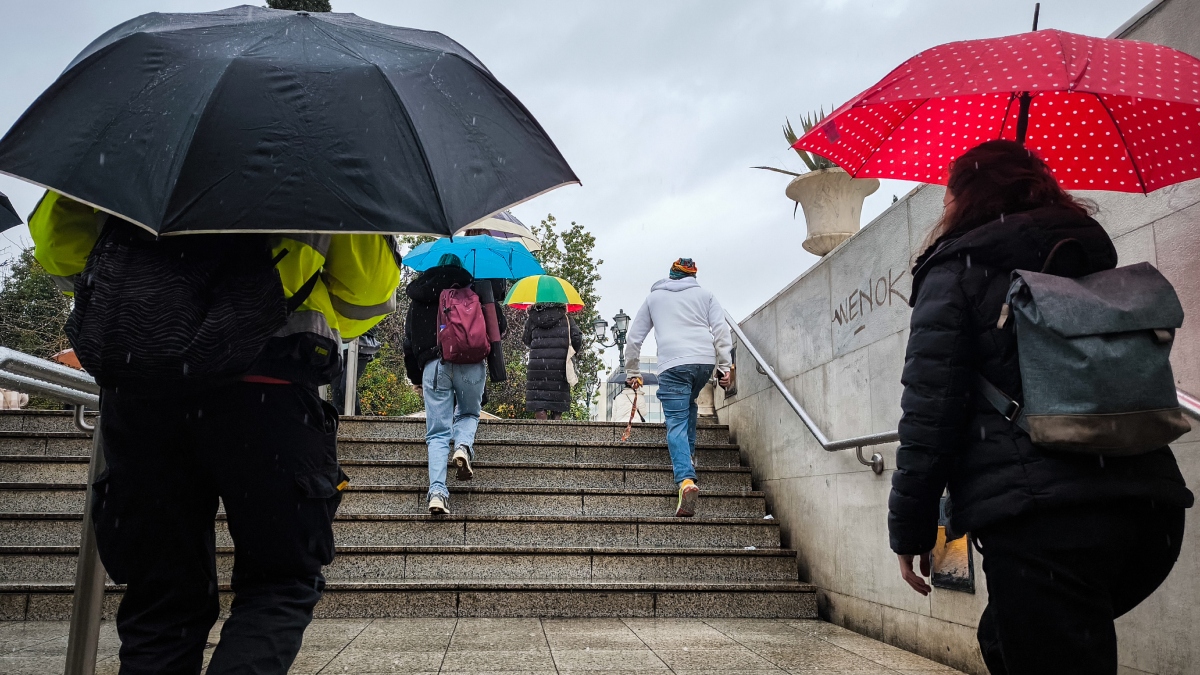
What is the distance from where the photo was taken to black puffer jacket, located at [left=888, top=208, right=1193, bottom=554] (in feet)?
5.92

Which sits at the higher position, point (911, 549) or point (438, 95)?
point (438, 95)

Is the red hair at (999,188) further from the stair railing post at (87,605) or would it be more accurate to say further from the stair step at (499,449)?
the stair step at (499,449)

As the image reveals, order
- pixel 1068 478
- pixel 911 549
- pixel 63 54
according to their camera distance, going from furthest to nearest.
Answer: pixel 63 54
pixel 911 549
pixel 1068 478

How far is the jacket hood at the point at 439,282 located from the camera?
614 centimetres

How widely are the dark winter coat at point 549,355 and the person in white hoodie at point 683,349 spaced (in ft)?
9.91

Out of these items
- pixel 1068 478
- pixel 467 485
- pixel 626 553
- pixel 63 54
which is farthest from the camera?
pixel 467 485

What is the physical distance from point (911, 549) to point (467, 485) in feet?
15.9

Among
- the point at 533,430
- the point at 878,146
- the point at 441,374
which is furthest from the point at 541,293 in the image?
the point at 878,146

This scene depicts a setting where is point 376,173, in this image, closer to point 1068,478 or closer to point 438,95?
point 438,95

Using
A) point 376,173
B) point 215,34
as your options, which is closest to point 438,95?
point 376,173

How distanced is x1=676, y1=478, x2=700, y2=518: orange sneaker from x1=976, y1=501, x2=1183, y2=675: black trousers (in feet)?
13.9

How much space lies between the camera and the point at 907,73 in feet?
7.60

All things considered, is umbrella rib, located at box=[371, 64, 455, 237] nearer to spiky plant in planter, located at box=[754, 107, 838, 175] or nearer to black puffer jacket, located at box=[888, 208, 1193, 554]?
black puffer jacket, located at box=[888, 208, 1193, 554]

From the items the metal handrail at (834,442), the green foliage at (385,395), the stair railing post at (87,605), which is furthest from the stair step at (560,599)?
the green foliage at (385,395)
